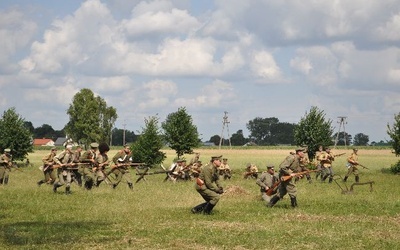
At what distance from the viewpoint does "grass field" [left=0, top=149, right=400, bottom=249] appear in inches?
609

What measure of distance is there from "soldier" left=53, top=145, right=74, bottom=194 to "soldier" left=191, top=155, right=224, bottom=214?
855 centimetres

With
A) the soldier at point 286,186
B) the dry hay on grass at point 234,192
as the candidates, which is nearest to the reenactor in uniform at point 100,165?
the dry hay on grass at point 234,192

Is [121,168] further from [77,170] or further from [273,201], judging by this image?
[273,201]

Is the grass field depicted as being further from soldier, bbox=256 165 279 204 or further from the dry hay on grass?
soldier, bbox=256 165 279 204

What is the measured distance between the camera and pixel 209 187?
68.0 ft

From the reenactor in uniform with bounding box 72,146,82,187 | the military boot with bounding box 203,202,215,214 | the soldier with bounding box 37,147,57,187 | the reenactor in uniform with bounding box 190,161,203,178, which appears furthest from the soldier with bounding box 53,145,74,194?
the reenactor in uniform with bounding box 190,161,203,178

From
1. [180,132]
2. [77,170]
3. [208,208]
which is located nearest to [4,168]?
[77,170]

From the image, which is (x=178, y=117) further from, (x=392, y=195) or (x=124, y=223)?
(x=124, y=223)

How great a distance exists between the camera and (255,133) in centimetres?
17075

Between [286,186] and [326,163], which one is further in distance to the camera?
[326,163]

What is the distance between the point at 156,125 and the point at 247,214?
35517mm

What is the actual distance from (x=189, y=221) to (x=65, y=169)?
1074 centimetres

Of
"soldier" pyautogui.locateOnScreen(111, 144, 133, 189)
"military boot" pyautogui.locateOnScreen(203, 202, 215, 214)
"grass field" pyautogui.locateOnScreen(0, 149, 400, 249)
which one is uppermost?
"soldier" pyautogui.locateOnScreen(111, 144, 133, 189)

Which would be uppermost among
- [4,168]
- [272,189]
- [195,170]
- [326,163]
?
[326,163]
